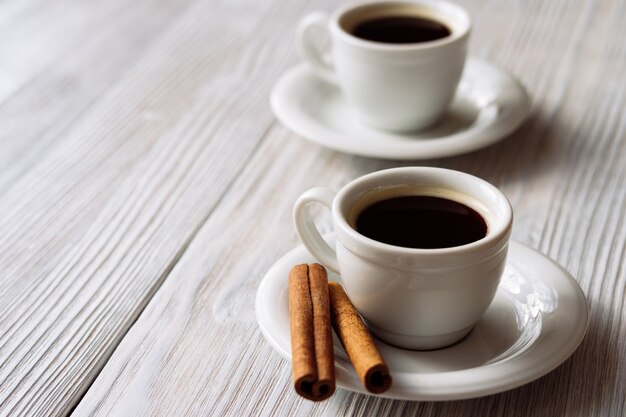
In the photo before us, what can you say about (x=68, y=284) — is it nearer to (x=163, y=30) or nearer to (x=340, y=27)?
(x=340, y=27)

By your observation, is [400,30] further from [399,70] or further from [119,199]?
[119,199]

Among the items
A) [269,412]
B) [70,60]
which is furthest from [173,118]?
[269,412]

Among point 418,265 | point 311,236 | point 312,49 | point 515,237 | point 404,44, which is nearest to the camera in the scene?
point 418,265

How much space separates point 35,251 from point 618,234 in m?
0.79

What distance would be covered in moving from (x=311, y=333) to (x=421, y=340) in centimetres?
12

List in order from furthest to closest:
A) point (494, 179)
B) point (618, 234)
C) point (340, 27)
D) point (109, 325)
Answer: point (340, 27) < point (494, 179) < point (618, 234) < point (109, 325)

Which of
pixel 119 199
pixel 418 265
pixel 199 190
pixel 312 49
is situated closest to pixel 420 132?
pixel 312 49

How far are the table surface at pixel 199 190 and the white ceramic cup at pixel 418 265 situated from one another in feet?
0.26

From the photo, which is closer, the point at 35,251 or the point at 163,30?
the point at 35,251

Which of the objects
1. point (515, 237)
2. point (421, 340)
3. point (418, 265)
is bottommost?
point (515, 237)

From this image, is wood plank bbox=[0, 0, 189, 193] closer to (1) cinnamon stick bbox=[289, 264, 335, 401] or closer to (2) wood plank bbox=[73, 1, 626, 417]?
(2) wood plank bbox=[73, 1, 626, 417]

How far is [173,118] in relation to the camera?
140cm

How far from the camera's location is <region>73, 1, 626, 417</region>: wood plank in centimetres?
79

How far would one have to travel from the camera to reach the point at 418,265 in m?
0.75
